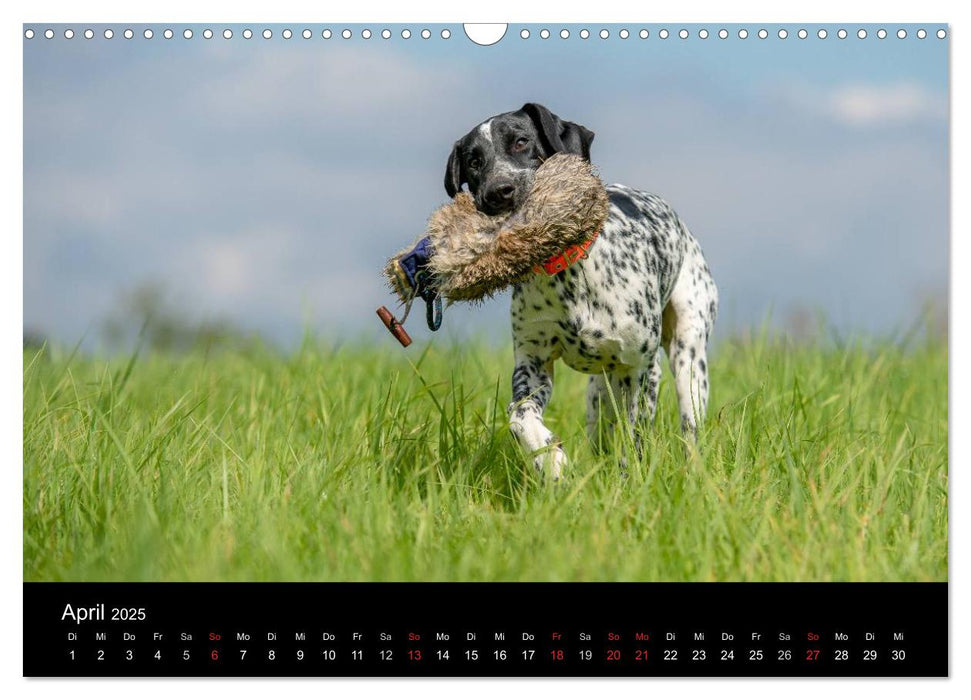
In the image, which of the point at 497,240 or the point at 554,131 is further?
the point at 554,131

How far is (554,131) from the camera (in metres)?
4.98

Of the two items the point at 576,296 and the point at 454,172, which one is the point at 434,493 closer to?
the point at 576,296

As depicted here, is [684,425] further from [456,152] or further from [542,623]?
[542,623]

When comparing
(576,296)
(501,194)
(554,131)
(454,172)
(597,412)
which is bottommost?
(597,412)

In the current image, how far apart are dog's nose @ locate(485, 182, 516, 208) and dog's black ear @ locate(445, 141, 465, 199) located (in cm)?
35

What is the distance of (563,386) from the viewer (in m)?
7.23

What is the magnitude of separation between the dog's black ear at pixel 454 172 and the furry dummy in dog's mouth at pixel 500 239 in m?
0.38

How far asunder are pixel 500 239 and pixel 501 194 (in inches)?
11.3

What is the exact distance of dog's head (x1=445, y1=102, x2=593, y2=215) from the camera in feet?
15.8

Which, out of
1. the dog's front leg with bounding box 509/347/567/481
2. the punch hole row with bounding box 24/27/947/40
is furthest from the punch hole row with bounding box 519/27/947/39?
the dog's front leg with bounding box 509/347/567/481

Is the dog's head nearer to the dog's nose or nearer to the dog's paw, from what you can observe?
the dog's nose

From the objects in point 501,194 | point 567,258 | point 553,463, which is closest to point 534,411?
point 553,463

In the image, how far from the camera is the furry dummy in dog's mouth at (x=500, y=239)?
179 inches

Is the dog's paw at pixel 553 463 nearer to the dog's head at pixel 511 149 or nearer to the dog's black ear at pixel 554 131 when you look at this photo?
the dog's head at pixel 511 149
